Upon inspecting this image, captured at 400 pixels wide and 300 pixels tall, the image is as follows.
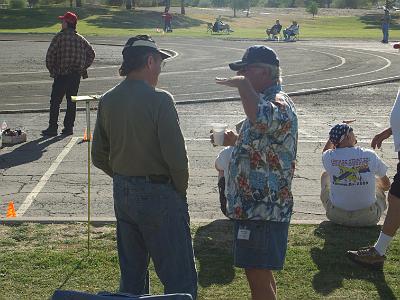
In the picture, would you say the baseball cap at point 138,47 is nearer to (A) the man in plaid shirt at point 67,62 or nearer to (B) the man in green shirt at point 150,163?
(B) the man in green shirt at point 150,163

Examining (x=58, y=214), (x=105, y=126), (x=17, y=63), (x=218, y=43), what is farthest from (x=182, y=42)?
(x=105, y=126)

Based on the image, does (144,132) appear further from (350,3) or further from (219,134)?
(350,3)

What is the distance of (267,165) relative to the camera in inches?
174

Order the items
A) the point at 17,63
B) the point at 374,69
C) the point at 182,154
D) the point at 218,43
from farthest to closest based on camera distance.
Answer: the point at 218,43 → the point at 17,63 → the point at 374,69 → the point at 182,154

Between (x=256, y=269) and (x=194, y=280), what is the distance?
40 cm

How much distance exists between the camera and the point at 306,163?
34.8ft

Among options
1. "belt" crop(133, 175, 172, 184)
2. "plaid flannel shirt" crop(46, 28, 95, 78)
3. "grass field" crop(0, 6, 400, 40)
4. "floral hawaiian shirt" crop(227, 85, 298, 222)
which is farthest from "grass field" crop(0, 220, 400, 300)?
"grass field" crop(0, 6, 400, 40)

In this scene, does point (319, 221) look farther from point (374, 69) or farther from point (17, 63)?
point (17, 63)

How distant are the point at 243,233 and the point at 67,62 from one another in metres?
8.74

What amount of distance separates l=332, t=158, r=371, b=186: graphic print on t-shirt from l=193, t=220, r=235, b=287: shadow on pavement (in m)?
1.26

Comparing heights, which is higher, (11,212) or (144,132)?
(144,132)

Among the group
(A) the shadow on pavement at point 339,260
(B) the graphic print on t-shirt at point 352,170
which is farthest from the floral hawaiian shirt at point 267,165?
(B) the graphic print on t-shirt at point 352,170

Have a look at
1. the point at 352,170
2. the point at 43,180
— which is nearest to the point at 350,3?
the point at 43,180

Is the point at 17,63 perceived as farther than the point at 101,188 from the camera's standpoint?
Yes
